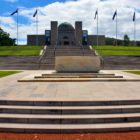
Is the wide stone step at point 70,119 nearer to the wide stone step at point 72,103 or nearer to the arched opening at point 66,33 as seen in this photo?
the wide stone step at point 72,103

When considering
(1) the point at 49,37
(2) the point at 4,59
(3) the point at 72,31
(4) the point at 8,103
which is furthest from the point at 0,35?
(4) the point at 8,103

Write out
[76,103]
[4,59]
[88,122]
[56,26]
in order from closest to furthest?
[88,122] < [76,103] < [4,59] < [56,26]

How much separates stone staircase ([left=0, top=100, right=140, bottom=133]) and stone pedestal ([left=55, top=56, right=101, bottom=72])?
1193 centimetres

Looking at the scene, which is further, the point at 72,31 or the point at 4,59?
the point at 72,31

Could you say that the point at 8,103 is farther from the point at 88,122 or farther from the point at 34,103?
the point at 88,122

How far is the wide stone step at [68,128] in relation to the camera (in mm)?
7281

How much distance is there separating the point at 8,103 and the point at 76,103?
178cm

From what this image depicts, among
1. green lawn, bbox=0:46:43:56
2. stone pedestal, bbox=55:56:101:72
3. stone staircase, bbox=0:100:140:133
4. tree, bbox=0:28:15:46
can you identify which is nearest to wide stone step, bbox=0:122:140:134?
stone staircase, bbox=0:100:140:133

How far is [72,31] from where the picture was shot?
285 feet

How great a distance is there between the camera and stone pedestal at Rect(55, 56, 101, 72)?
20.5m

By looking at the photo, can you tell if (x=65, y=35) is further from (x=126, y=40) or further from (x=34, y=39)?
(x=126, y=40)

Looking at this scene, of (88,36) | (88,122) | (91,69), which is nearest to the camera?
(88,122)

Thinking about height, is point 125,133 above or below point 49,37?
below

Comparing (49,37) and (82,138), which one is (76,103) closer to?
(82,138)
